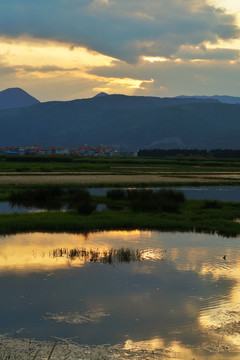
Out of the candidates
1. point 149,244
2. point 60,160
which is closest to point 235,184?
point 149,244

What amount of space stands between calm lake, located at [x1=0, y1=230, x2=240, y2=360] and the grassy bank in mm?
3919

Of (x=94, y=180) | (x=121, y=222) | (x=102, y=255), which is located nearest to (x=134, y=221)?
(x=121, y=222)

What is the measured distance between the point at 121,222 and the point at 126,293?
51.2 ft

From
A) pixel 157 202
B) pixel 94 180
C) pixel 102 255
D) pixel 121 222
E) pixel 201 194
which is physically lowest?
pixel 201 194

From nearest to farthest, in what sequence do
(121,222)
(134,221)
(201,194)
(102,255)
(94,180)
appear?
(102,255) → (121,222) → (134,221) → (201,194) → (94,180)

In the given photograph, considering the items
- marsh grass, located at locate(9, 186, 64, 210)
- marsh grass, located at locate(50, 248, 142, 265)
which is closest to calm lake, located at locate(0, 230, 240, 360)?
marsh grass, located at locate(50, 248, 142, 265)

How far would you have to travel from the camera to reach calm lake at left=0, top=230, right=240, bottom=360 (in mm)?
14070

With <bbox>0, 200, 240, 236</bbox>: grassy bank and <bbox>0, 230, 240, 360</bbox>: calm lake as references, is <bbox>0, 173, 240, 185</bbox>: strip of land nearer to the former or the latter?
<bbox>0, 200, 240, 236</bbox>: grassy bank

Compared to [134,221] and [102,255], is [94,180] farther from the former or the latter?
[102,255]

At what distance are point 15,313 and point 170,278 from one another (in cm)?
711

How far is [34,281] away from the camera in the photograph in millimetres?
19203

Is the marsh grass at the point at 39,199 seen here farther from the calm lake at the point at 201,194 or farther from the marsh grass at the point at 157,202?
the marsh grass at the point at 157,202

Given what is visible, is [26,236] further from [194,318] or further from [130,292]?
[194,318]

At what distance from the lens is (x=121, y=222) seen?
33.5 m
